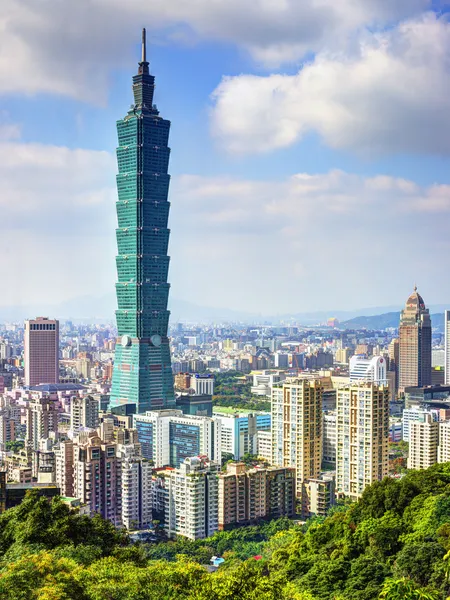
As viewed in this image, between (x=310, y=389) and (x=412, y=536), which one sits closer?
(x=412, y=536)

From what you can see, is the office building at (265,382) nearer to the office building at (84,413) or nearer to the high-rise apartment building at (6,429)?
the office building at (84,413)

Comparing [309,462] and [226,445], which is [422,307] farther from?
[309,462]

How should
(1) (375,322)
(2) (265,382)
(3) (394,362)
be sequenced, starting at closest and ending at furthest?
(3) (394,362)
(2) (265,382)
(1) (375,322)

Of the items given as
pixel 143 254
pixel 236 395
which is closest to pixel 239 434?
pixel 143 254

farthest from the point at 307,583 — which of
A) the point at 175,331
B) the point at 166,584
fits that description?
the point at 175,331

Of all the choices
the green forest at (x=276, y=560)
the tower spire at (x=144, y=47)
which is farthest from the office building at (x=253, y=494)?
the tower spire at (x=144, y=47)

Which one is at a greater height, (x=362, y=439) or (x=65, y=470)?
(x=362, y=439)

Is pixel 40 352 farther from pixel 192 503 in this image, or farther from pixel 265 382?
pixel 192 503

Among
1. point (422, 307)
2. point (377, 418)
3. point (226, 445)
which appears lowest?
point (226, 445)
